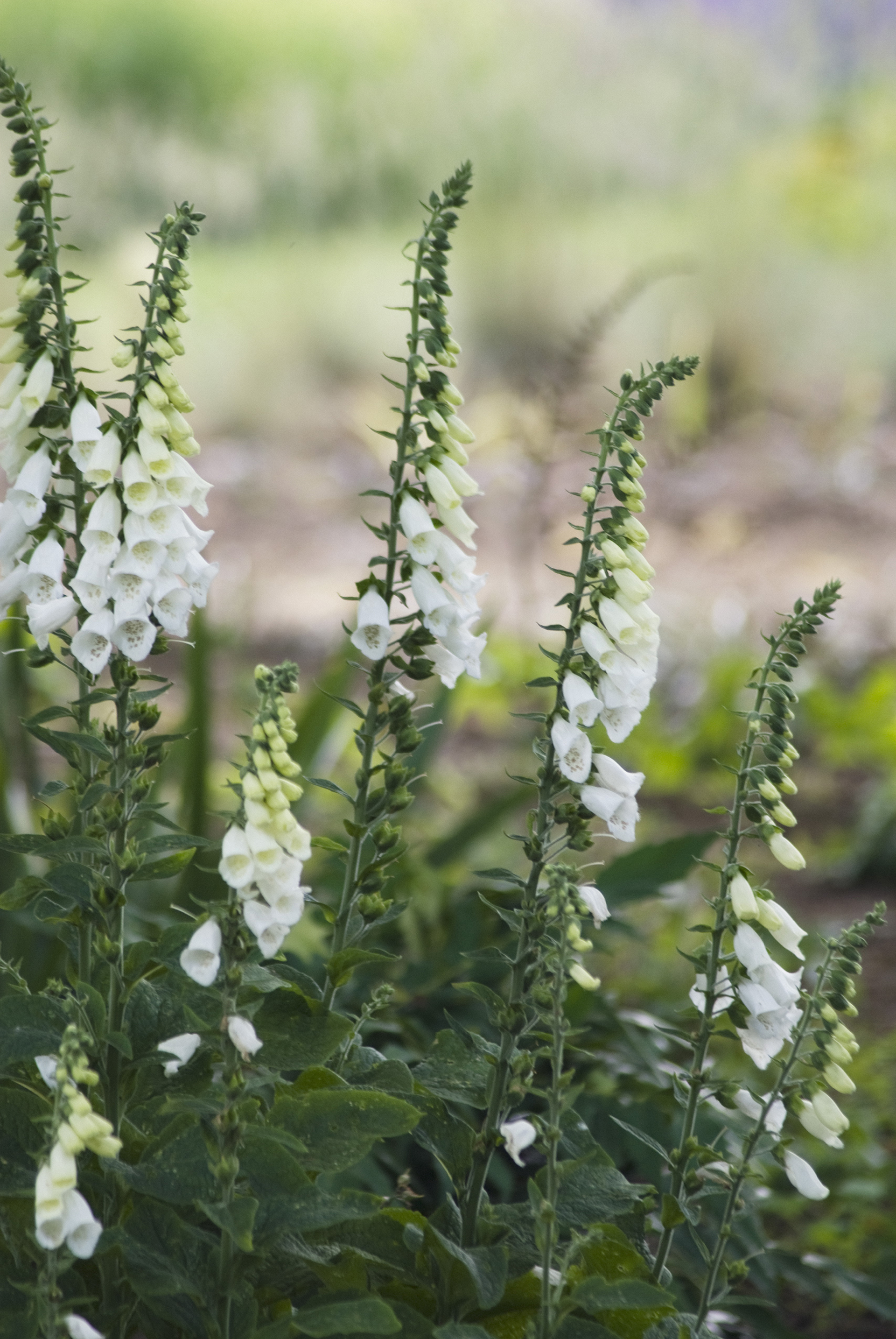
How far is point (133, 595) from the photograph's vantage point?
3.17 feet

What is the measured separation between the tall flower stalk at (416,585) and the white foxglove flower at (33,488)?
268 millimetres

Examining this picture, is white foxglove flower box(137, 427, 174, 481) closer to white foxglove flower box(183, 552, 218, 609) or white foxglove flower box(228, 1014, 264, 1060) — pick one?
white foxglove flower box(183, 552, 218, 609)

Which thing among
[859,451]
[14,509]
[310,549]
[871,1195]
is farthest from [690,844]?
[859,451]

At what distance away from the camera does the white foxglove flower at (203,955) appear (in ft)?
2.81

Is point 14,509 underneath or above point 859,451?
underneath

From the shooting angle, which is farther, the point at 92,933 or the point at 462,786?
the point at 462,786

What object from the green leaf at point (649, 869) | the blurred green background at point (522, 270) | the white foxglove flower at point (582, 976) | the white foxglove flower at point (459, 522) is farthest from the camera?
the blurred green background at point (522, 270)

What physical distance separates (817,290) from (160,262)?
22.6 feet

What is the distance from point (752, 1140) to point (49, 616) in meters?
0.72

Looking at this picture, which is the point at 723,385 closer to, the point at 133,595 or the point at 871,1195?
the point at 871,1195

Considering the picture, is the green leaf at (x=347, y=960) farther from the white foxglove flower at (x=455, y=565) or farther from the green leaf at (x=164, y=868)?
the white foxglove flower at (x=455, y=565)

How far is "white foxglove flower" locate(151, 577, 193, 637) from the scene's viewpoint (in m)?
0.99

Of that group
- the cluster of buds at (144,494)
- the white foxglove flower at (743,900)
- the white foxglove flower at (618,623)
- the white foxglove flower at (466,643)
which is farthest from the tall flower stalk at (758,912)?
the cluster of buds at (144,494)

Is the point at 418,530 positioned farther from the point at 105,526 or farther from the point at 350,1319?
the point at 350,1319
